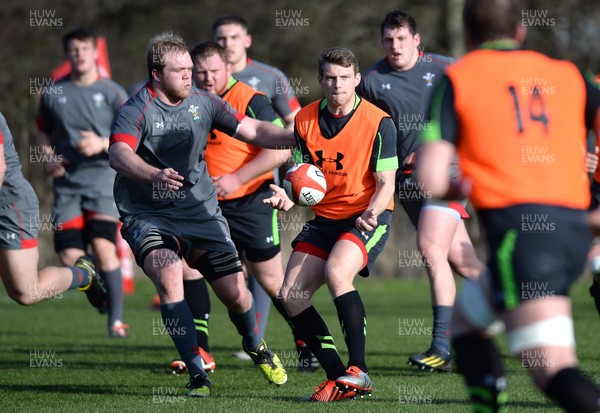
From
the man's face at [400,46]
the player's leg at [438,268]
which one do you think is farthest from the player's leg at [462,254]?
the man's face at [400,46]

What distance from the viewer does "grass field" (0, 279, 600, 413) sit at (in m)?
6.21

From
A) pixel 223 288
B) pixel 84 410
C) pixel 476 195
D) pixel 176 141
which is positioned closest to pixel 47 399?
pixel 84 410

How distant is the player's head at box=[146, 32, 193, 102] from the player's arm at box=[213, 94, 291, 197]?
2.74 ft

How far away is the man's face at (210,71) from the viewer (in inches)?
310

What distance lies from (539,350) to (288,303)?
296 centimetres

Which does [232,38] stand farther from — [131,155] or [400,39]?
[131,155]

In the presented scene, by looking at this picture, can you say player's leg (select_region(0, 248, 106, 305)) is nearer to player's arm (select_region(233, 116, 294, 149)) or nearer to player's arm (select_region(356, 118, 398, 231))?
player's arm (select_region(233, 116, 294, 149))

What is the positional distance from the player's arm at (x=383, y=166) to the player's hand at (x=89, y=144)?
4263 millimetres

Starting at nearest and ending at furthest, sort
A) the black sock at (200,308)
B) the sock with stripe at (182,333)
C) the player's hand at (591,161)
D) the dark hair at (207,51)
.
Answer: the sock with stripe at (182,333) < the player's hand at (591,161) < the dark hair at (207,51) < the black sock at (200,308)

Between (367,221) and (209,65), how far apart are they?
2.22 m

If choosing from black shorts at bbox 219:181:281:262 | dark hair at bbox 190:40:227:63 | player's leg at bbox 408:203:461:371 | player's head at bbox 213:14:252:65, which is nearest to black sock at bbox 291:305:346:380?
player's leg at bbox 408:203:461:371

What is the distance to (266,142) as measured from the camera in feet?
23.4

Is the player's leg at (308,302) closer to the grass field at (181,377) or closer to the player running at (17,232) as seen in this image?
Result: the grass field at (181,377)


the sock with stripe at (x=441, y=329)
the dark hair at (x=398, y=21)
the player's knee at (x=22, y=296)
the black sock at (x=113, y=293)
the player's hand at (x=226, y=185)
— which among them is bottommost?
the black sock at (x=113, y=293)
